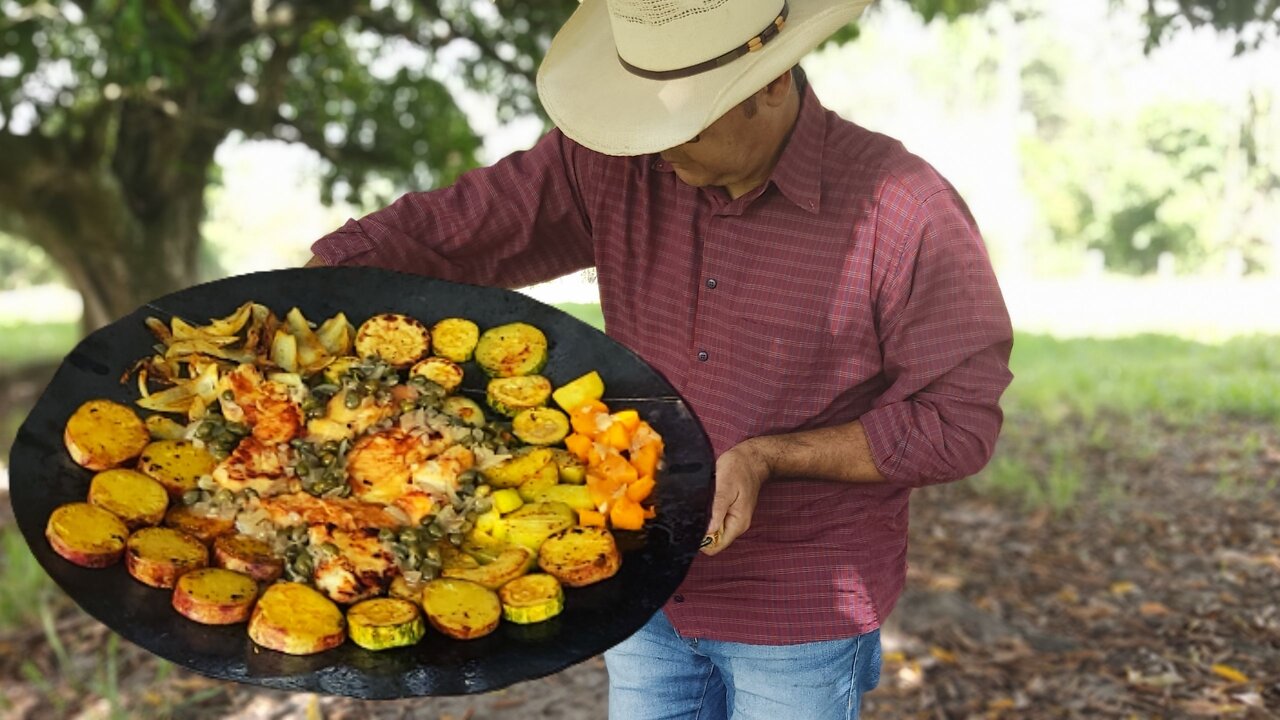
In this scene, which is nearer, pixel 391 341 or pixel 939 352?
pixel 939 352

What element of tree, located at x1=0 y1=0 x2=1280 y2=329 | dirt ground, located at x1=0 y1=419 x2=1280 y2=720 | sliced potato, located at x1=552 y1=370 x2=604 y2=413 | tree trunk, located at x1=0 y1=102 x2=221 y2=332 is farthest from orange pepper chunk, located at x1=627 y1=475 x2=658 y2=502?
tree trunk, located at x1=0 y1=102 x2=221 y2=332

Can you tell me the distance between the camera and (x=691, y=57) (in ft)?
6.21

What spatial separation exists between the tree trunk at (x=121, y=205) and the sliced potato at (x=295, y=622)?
19.3 feet

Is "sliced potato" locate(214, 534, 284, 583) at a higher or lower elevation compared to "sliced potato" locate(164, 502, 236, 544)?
lower

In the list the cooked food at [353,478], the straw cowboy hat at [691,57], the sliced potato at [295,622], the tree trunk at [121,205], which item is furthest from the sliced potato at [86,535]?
the tree trunk at [121,205]

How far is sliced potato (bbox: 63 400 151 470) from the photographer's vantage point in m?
1.81

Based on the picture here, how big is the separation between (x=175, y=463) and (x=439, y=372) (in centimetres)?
49

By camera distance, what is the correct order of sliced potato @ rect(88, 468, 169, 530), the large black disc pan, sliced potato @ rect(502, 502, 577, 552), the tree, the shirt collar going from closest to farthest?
the large black disc pan, sliced potato @ rect(88, 468, 169, 530), sliced potato @ rect(502, 502, 577, 552), the shirt collar, the tree

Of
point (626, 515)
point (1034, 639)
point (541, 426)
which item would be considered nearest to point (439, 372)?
point (541, 426)

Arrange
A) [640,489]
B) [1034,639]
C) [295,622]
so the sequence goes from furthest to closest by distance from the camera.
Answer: [1034,639] < [640,489] < [295,622]

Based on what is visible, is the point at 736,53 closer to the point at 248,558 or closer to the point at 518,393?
the point at 518,393

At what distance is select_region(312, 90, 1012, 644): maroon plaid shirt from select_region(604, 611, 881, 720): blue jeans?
0.16 feet

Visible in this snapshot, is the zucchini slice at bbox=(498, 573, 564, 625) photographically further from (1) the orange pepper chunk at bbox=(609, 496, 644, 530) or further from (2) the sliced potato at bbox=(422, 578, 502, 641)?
(1) the orange pepper chunk at bbox=(609, 496, 644, 530)

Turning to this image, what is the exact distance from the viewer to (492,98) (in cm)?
822
